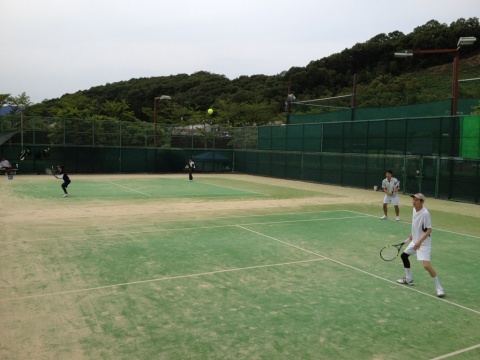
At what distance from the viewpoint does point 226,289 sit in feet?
25.8

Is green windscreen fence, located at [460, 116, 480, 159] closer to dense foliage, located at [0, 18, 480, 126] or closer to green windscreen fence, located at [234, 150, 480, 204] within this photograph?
green windscreen fence, located at [234, 150, 480, 204]

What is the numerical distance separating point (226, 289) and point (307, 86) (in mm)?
65781

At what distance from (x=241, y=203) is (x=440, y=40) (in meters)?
56.5

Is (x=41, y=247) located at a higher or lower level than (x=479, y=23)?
lower

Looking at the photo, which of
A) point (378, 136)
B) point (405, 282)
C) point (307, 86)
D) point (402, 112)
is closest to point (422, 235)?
point (405, 282)

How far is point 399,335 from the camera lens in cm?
600

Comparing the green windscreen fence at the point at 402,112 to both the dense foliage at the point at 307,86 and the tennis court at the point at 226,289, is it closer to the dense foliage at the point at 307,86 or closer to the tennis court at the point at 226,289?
the tennis court at the point at 226,289

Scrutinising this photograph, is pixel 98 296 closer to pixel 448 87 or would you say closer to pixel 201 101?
pixel 448 87

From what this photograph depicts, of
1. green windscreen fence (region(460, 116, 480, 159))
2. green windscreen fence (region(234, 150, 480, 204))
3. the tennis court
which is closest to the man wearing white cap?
the tennis court

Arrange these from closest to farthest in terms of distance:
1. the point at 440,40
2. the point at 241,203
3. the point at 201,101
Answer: the point at 241,203
the point at 440,40
the point at 201,101

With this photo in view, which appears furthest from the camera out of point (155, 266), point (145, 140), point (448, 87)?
point (448, 87)

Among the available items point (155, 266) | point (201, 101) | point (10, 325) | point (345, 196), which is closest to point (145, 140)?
point (345, 196)

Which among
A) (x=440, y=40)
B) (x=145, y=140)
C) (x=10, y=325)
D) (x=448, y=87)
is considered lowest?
(x=10, y=325)

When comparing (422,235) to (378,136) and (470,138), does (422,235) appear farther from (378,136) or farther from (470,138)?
(378,136)
